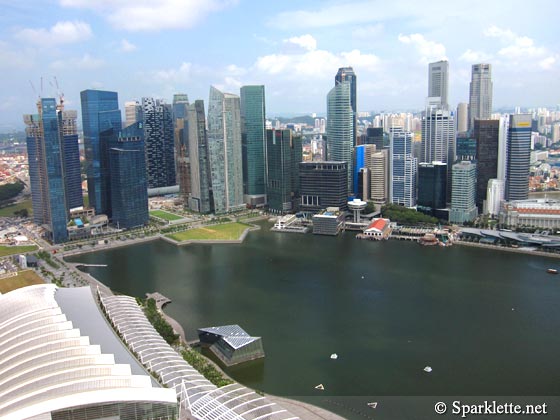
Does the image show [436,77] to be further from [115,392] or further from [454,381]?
[115,392]

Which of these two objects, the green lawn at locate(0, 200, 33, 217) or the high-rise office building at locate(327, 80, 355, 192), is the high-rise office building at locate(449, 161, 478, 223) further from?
the green lawn at locate(0, 200, 33, 217)

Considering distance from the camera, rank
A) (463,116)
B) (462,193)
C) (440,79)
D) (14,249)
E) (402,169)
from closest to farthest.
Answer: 1. (14,249)
2. (462,193)
3. (402,169)
4. (440,79)
5. (463,116)

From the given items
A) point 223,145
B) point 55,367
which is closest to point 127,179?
point 223,145

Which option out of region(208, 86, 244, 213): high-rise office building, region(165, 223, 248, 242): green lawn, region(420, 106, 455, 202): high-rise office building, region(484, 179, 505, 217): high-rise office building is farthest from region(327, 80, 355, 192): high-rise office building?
region(165, 223, 248, 242): green lawn

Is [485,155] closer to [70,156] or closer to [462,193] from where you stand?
[462,193]

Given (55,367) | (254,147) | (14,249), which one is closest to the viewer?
(55,367)

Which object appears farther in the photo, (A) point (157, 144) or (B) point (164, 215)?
(A) point (157, 144)

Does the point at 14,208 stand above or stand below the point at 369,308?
above

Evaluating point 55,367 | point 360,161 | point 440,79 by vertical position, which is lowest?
point 55,367
